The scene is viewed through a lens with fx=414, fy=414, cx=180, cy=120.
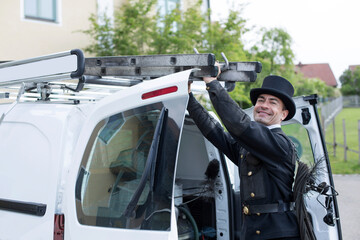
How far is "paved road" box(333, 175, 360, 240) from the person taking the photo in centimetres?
669

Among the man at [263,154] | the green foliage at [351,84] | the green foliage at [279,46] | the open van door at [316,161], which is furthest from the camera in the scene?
the green foliage at [351,84]

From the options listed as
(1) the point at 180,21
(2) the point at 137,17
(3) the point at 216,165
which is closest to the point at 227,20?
(1) the point at 180,21

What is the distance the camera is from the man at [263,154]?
255cm

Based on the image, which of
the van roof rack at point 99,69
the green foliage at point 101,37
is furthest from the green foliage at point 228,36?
the van roof rack at point 99,69

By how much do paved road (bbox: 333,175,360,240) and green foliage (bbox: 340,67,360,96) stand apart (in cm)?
8974

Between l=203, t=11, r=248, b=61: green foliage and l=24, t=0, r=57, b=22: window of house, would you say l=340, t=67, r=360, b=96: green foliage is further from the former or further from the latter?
l=24, t=0, r=57, b=22: window of house

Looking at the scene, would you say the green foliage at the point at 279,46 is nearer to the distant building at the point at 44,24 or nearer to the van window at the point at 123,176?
the distant building at the point at 44,24

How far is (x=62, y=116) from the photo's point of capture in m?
2.63

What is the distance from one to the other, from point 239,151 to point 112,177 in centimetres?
109

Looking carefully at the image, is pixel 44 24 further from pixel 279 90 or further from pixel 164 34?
pixel 279 90

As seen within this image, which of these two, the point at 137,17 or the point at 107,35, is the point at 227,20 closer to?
the point at 137,17

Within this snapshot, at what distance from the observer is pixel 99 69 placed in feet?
9.10

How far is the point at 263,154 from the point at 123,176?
924 mm

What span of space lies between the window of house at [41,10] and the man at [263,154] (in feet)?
28.9
